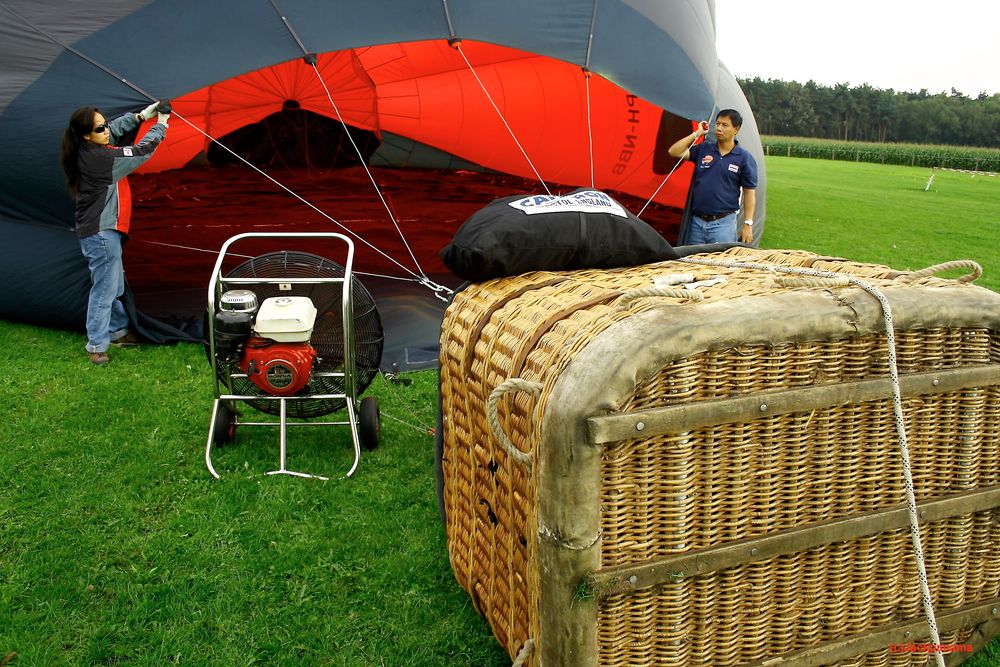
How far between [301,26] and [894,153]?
49.0 meters

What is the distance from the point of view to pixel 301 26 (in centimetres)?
486

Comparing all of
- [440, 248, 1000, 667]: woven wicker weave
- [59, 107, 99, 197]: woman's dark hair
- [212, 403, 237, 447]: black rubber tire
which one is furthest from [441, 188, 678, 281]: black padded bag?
[59, 107, 99, 197]: woman's dark hair

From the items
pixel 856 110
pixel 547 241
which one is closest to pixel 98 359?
pixel 547 241

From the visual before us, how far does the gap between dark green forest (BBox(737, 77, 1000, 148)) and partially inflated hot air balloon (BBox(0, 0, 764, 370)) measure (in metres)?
72.6

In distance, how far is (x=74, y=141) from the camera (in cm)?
490

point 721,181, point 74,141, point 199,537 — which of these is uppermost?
point 74,141

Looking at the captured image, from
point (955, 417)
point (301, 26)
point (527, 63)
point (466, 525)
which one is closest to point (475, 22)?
point (301, 26)

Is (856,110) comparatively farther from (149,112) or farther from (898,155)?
(149,112)

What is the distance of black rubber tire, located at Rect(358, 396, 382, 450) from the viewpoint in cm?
376

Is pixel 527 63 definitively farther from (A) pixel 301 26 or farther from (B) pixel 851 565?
(B) pixel 851 565

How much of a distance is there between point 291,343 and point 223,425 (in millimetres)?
635

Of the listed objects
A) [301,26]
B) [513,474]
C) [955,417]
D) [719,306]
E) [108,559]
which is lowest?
[108,559]

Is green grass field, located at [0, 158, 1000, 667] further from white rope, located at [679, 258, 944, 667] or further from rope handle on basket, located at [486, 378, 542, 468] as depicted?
rope handle on basket, located at [486, 378, 542, 468]

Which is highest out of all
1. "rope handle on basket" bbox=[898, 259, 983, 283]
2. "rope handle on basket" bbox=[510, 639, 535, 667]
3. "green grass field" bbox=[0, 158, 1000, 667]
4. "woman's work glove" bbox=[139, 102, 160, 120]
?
"woman's work glove" bbox=[139, 102, 160, 120]
